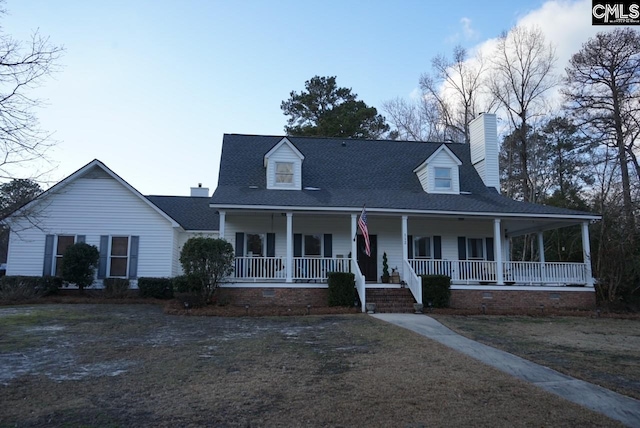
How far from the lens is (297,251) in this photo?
19.4 metres

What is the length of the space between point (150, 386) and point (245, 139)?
699 inches

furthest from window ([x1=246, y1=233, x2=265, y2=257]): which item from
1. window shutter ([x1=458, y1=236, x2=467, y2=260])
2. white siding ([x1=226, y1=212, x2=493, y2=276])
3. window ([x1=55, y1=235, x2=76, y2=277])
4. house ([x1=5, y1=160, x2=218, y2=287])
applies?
window shutter ([x1=458, y1=236, x2=467, y2=260])

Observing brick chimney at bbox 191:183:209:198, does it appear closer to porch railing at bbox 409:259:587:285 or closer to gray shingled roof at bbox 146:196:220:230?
→ gray shingled roof at bbox 146:196:220:230

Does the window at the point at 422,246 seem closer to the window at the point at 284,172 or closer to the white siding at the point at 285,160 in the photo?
the white siding at the point at 285,160

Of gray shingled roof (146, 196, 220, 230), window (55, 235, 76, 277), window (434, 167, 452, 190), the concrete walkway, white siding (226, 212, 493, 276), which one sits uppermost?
window (434, 167, 452, 190)

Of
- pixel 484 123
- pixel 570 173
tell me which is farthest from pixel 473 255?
pixel 570 173

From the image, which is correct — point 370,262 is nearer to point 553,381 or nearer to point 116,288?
point 116,288

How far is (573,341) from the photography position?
11.0 meters

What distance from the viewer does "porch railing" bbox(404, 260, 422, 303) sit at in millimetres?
16141

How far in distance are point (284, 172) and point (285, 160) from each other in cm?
50

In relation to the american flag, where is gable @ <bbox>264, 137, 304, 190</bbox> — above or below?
above

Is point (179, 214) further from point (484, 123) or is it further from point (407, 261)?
point (484, 123)

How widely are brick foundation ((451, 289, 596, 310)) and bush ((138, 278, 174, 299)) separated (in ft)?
35.3

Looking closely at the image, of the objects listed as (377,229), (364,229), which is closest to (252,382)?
(364,229)
